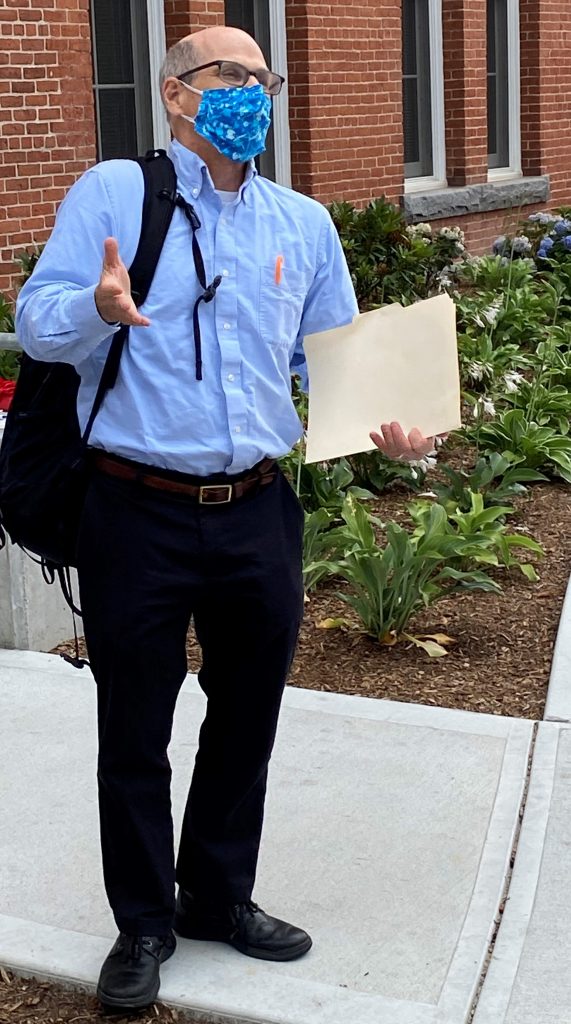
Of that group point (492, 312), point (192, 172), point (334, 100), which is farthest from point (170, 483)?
point (334, 100)

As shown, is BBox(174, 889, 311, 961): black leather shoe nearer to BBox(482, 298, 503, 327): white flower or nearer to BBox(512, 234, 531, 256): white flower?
BBox(482, 298, 503, 327): white flower

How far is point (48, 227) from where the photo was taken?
8.46m

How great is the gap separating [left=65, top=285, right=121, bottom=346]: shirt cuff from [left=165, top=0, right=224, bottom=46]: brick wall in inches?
283

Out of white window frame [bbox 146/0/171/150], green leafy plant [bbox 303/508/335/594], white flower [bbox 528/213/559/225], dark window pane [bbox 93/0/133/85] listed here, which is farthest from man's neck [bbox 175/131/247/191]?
white flower [bbox 528/213/559/225]

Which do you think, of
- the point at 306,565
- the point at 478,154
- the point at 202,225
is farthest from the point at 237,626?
the point at 478,154

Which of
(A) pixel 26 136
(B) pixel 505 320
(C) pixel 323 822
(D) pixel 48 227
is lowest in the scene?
(C) pixel 323 822

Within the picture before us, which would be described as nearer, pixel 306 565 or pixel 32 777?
pixel 32 777

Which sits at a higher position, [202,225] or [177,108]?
[177,108]

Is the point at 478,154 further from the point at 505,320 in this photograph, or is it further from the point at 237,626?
the point at 237,626

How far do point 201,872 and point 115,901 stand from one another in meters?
0.23

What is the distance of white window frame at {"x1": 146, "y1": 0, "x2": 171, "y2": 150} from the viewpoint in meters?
9.32

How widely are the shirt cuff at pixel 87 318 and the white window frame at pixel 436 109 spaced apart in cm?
1094

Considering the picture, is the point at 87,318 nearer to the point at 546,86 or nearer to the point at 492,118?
the point at 492,118

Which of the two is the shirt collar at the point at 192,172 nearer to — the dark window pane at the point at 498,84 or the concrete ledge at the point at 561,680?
the concrete ledge at the point at 561,680
